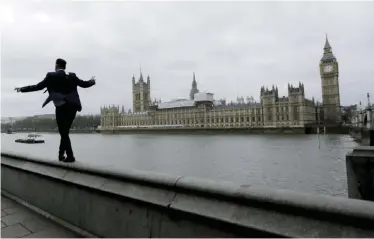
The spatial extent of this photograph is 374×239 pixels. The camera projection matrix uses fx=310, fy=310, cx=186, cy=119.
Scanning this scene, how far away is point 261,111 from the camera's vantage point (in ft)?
320

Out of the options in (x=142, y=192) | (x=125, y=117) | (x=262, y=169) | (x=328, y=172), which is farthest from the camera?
(x=125, y=117)

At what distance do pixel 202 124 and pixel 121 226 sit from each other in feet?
351

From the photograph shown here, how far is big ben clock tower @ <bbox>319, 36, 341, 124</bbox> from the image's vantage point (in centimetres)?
9646

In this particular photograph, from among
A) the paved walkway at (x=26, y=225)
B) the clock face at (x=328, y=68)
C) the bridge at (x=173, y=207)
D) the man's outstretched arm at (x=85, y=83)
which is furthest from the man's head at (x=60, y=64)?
the clock face at (x=328, y=68)

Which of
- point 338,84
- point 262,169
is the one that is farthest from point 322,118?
point 262,169

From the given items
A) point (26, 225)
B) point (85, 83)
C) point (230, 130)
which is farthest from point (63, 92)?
point (230, 130)

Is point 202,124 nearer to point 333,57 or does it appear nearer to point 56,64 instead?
point 333,57

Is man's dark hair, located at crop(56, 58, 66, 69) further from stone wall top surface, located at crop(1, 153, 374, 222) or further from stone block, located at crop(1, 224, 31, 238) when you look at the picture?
stone block, located at crop(1, 224, 31, 238)

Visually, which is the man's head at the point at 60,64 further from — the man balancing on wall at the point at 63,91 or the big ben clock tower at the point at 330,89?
the big ben clock tower at the point at 330,89

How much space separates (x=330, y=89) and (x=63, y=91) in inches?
4165

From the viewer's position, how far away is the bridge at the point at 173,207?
1.50m

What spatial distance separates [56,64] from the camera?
11.5 ft

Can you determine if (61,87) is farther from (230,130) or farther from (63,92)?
(230,130)

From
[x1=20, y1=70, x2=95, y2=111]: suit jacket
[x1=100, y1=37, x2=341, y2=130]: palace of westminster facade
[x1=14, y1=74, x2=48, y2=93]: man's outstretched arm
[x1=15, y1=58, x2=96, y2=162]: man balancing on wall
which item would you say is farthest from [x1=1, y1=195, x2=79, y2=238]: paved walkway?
[x1=100, y1=37, x2=341, y2=130]: palace of westminster facade
